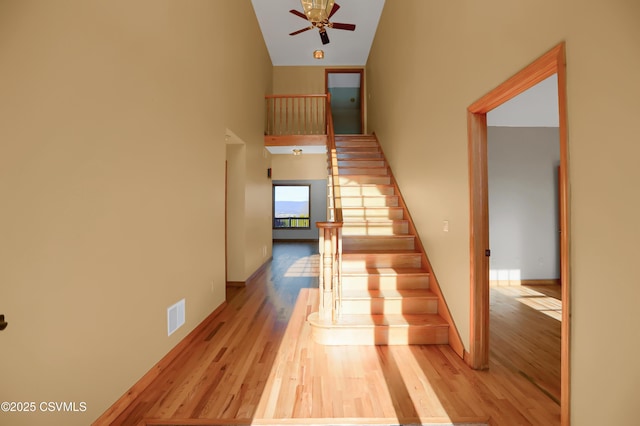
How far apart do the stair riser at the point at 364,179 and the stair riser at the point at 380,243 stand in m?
1.55

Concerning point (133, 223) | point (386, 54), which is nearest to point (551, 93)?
point (386, 54)

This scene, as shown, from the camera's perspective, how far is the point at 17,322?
1.23 metres

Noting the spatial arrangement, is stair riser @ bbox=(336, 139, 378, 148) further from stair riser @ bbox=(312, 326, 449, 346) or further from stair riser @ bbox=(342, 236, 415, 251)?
stair riser @ bbox=(312, 326, 449, 346)

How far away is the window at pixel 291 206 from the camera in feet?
38.3

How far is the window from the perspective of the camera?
11664 mm

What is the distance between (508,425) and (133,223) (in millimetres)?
2691

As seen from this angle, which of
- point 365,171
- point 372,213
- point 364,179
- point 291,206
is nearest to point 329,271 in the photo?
point 372,213

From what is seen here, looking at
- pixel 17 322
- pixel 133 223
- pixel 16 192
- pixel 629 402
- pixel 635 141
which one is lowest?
pixel 629 402

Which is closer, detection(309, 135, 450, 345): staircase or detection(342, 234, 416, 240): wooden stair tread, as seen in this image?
detection(309, 135, 450, 345): staircase

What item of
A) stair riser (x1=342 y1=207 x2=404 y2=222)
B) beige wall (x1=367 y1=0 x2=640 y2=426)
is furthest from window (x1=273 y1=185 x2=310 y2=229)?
beige wall (x1=367 y1=0 x2=640 y2=426)

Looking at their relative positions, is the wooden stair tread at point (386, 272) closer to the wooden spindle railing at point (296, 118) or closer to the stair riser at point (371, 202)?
the stair riser at point (371, 202)

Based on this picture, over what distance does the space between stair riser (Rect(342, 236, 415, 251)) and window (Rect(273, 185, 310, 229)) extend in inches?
310

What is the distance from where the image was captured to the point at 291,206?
11766 millimetres

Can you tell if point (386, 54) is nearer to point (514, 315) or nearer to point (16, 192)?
point (514, 315)
